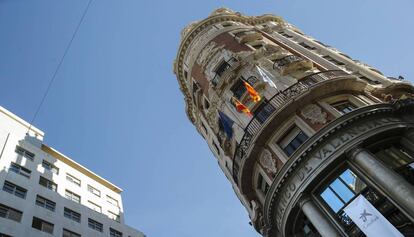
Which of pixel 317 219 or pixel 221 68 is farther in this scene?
pixel 221 68

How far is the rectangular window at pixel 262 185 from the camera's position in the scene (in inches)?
948

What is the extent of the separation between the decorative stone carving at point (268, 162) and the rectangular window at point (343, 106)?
5137 mm

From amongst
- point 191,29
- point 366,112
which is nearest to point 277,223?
point 366,112

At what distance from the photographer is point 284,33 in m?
41.9

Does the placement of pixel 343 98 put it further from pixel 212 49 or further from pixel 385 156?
pixel 212 49

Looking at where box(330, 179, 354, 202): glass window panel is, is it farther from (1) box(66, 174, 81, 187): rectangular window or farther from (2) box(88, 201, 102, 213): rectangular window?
(1) box(66, 174, 81, 187): rectangular window

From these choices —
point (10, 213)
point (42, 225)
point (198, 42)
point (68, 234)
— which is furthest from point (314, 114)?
point (10, 213)

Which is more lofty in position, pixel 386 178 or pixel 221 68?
pixel 221 68

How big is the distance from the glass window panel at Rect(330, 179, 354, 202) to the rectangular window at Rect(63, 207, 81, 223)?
24383mm

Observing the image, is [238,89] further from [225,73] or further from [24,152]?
[24,152]

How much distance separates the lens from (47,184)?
3372cm

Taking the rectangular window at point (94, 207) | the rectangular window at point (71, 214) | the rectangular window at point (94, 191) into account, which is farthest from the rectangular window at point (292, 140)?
the rectangular window at point (94, 191)

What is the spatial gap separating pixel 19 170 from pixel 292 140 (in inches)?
983

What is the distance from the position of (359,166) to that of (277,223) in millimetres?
6651
